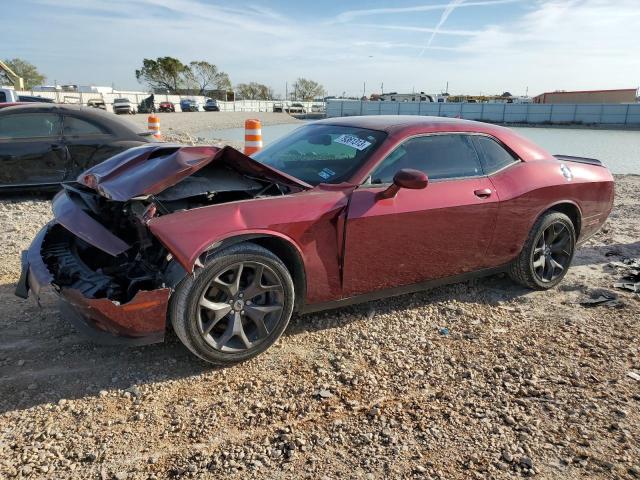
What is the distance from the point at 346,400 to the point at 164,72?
89.6 metres

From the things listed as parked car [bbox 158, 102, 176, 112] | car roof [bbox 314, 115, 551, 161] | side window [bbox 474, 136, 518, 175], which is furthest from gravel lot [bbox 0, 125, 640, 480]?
parked car [bbox 158, 102, 176, 112]

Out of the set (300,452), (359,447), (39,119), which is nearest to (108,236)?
(300,452)

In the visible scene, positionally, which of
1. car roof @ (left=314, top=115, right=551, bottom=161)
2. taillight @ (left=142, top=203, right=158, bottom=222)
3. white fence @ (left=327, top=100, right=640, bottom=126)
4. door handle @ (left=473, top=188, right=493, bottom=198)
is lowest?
taillight @ (left=142, top=203, right=158, bottom=222)

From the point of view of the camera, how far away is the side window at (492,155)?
422 centimetres

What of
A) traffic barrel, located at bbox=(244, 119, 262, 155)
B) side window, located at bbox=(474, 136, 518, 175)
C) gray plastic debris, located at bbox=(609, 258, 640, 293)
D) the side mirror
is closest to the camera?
the side mirror

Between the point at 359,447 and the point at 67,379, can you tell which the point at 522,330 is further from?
the point at 67,379

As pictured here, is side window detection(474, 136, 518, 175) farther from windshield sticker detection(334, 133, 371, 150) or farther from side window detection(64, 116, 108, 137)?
side window detection(64, 116, 108, 137)

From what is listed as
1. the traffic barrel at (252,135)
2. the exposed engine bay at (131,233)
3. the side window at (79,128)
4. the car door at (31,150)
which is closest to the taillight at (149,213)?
the exposed engine bay at (131,233)

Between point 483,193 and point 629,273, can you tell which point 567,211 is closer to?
point 629,273

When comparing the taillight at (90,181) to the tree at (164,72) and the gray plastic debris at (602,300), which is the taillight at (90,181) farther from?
the tree at (164,72)

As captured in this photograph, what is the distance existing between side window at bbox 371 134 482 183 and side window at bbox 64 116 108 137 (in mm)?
5296

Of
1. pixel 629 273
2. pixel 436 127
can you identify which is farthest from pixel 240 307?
pixel 629 273

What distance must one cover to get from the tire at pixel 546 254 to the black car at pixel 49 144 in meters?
5.74

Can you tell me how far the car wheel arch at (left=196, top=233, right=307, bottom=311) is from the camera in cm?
303
